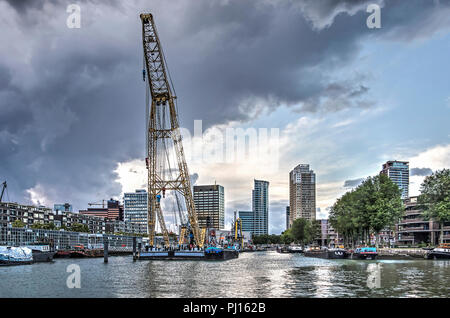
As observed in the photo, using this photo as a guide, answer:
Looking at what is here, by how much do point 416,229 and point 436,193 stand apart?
58112 mm

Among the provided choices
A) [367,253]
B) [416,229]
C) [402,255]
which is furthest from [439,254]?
[416,229]

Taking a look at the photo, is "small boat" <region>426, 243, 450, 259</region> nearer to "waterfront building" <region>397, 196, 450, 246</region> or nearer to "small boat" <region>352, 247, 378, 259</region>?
"small boat" <region>352, 247, 378, 259</region>

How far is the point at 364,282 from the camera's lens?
51.1 metres

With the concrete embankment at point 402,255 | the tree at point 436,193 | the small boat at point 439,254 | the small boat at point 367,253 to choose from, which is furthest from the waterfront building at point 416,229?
the small boat at point 367,253

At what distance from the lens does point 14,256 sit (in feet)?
300

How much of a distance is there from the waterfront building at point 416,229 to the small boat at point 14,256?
125576 millimetres

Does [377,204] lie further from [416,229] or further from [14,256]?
[14,256]

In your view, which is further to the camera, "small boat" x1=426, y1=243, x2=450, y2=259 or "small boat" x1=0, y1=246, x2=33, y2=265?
"small boat" x1=426, y1=243, x2=450, y2=259

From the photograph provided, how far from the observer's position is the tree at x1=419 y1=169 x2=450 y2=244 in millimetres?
111281

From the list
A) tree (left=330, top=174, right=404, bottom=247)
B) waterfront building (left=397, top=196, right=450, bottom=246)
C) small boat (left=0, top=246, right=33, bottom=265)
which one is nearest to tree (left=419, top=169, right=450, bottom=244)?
tree (left=330, top=174, right=404, bottom=247)

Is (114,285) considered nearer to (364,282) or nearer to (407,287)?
(364,282)

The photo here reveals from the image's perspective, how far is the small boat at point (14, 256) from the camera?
88.4 metres

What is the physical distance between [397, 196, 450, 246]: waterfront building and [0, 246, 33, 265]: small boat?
125576 millimetres
